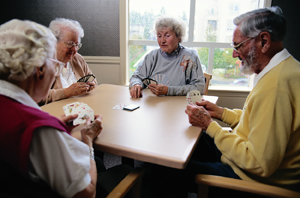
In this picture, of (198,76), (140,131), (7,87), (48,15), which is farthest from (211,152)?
(48,15)

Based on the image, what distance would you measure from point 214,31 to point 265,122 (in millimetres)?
2387

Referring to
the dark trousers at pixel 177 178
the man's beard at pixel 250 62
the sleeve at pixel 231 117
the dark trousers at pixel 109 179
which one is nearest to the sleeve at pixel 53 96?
the dark trousers at pixel 109 179

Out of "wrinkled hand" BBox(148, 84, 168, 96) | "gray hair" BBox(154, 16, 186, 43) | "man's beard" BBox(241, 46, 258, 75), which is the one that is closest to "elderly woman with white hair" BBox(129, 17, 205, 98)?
"gray hair" BBox(154, 16, 186, 43)

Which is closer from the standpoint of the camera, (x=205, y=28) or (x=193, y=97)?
(x=193, y=97)

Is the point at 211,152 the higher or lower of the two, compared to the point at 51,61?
lower

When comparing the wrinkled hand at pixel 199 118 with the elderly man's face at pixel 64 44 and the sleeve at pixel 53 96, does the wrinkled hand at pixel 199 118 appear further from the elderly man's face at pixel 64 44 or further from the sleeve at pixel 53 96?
the elderly man's face at pixel 64 44

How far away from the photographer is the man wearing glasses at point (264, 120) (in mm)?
946

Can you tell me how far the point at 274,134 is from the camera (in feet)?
3.09

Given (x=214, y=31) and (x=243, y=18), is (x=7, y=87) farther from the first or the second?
(x=214, y=31)

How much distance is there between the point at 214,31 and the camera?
120 inches

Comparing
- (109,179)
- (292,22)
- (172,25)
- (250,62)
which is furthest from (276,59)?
(292,22)

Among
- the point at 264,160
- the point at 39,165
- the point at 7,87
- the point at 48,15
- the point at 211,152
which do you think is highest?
the point at 48,15

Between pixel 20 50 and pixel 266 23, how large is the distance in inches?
44.4

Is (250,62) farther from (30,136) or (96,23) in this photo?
(96,23)
